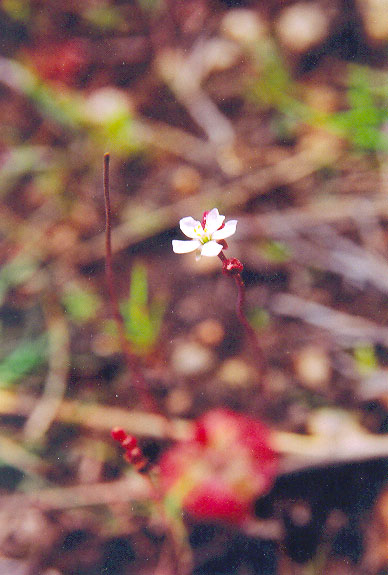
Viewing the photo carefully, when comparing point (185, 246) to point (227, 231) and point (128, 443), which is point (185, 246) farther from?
point (128, 443)

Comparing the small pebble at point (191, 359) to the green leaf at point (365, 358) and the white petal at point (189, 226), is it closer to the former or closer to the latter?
the green leaf at point (365, 358)

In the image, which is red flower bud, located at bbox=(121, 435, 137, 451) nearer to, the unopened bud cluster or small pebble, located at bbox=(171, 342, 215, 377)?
the unopened bud cluster

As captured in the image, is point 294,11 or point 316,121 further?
point 294,11

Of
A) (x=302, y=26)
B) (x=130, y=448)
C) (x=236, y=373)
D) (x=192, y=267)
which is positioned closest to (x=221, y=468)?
(x=236, y=373)

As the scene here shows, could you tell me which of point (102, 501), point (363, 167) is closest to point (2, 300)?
point (102, 501)

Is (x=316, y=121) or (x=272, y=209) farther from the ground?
(x=316, y=121)

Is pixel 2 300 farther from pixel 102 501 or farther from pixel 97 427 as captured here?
pixel 102 501

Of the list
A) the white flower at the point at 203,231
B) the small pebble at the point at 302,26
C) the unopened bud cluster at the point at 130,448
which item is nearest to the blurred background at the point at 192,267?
the small pebble at the point at 302,26
